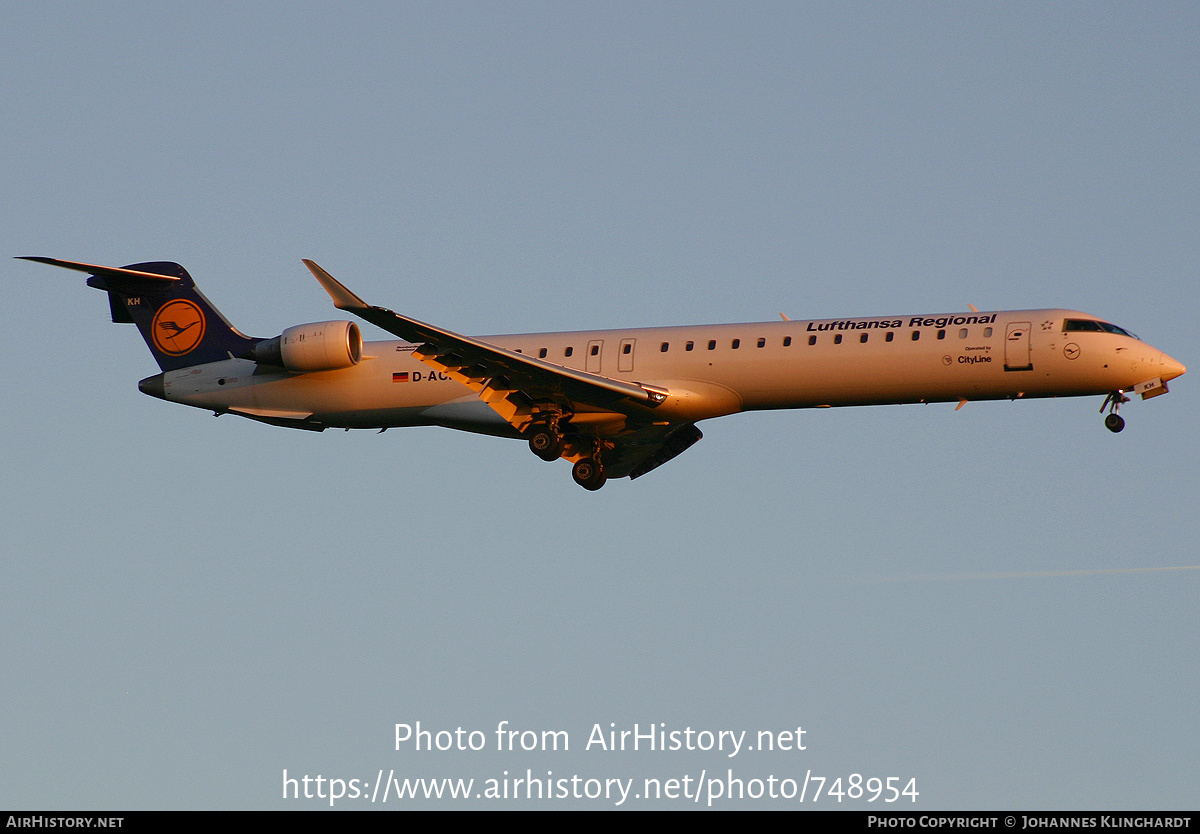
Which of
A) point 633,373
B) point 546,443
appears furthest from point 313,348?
point 633,373

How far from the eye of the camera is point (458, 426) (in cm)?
3209

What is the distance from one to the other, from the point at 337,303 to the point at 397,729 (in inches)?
294

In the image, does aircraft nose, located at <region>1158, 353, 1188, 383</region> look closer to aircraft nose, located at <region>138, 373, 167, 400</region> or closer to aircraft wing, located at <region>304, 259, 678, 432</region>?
aircraft wing, located at <region>304, 259, 678, 432</region>

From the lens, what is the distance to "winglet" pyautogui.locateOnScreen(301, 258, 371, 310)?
26.2 metres

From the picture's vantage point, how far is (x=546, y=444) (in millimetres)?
31266

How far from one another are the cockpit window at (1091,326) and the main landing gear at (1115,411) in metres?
1.15

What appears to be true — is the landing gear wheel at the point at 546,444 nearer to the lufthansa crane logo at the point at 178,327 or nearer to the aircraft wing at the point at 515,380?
the aircraft wing at the point at 515,380

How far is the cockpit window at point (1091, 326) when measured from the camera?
96.8 feet

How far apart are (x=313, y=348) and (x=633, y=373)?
655cm

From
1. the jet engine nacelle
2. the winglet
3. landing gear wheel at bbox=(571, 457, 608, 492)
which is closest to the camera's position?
the winglet

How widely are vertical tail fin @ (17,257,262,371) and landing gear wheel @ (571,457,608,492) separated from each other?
770 cm

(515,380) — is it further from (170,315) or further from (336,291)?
(170,315)

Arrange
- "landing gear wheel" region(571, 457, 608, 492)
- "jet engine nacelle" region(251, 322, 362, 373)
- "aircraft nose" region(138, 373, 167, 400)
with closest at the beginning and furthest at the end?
"jet engine nacelle" region(251, 322, 362, 373) < "landing gear wheel" region(571, 457, 608, 492) < "aircraft nose" region(138, 373, 167, 400)

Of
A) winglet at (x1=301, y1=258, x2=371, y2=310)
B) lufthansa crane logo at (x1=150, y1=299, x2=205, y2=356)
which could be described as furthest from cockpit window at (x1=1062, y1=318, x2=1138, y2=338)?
lufthansa crane logo at (x1=150, y1=299, x2=205, y2=356)
